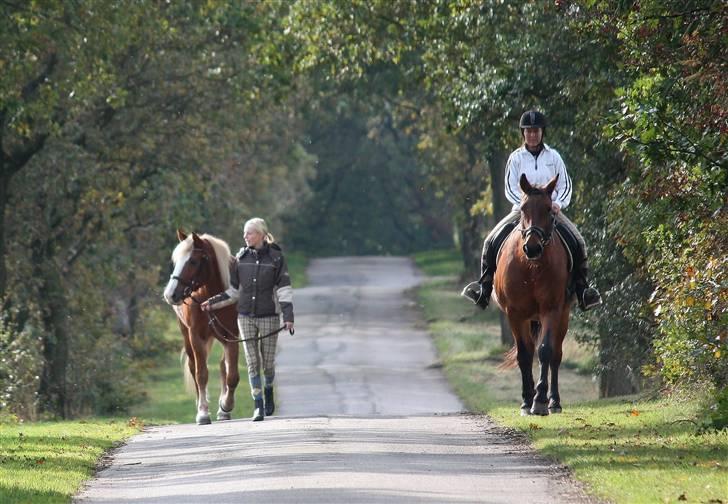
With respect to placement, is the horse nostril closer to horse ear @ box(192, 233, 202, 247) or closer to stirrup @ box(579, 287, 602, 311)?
stirrup @ box(579, 287, 602, 311)

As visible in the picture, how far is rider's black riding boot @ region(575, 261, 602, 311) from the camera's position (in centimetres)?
1656

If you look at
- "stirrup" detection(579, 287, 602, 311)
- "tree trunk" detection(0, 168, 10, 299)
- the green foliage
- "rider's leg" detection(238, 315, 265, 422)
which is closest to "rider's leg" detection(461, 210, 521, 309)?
"stirrup" detection(579, 287, 602, 311)

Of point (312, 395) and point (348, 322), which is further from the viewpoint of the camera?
point (348, 322)

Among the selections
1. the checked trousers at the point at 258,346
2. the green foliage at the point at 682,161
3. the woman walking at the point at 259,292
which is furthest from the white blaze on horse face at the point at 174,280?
Answer: the green foliage at the point at 682,161

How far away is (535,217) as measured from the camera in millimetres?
15742

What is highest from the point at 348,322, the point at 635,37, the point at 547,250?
the point at 635,37

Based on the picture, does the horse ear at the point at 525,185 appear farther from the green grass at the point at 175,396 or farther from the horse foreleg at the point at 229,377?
the green grass at the point at 175,396

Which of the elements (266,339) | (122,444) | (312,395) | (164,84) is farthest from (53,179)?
(122,444)

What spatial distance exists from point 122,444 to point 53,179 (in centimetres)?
1388

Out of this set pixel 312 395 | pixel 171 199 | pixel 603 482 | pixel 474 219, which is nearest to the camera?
pixel 603 482

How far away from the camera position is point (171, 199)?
104ft

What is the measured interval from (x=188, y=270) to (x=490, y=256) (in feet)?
13.0

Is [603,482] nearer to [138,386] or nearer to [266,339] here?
[266,339]

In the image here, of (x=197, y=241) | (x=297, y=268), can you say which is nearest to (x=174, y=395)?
(x=197, y=241)
